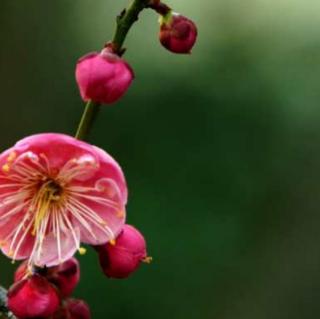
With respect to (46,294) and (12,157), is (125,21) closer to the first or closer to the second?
(12,157)

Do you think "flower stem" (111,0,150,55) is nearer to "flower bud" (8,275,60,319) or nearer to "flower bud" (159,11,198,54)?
"flower bud" (159,11,198,54)

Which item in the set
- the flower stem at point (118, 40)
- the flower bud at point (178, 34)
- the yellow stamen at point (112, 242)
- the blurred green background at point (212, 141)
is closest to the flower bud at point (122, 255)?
the yellow stamen at point (112, 242)

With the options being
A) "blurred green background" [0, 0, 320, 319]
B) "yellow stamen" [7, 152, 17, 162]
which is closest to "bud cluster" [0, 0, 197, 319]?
"yellow stamen" [7, 152, 17, 162]

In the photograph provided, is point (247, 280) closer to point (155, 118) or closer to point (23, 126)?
point (155, 118)

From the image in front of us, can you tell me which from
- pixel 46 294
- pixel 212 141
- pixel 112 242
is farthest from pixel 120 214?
pixel 212 141

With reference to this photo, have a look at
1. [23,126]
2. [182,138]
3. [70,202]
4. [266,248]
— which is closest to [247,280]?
[266,248]

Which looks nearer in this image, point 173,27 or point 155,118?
point 173,27

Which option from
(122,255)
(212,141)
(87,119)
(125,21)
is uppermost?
(125,21)

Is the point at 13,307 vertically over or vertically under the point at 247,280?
over
